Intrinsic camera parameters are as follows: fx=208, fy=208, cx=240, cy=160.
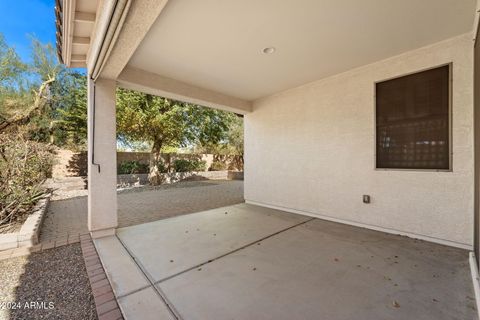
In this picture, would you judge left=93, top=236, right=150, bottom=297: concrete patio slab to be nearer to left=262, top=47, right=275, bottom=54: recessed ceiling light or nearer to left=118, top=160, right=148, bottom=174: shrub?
left=262, top=47, right=275, bottom=54: recessed ceiling light

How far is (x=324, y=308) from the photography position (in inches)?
70.1

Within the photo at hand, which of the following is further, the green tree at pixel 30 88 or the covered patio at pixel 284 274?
the green tree at pixel 30 88

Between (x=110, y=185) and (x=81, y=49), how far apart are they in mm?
2255

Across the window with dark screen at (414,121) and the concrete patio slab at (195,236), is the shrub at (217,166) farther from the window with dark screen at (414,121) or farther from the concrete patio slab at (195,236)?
the window with dark screen at (414,121)

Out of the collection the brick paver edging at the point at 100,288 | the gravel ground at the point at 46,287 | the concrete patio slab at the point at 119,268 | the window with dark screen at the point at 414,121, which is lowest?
the gravel ground at the point at 46,287

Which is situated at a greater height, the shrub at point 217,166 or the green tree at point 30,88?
the green tree at point 30,88

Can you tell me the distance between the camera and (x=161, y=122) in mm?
8352

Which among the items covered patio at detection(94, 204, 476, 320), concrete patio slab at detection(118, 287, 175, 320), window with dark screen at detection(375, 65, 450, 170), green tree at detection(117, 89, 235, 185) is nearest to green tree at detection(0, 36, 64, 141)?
green tree at detection(117, 89, 235, 185)

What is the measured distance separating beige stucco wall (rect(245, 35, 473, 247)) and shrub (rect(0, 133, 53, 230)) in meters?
4.79

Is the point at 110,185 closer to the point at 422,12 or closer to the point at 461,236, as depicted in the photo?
the point at 422,12

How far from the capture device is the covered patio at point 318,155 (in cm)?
198

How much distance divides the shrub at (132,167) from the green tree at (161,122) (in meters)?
1.00

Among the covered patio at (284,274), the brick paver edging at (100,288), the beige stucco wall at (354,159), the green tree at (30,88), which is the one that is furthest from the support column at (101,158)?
the green tree at (30,88)

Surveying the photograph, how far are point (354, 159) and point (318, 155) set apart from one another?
71cm
